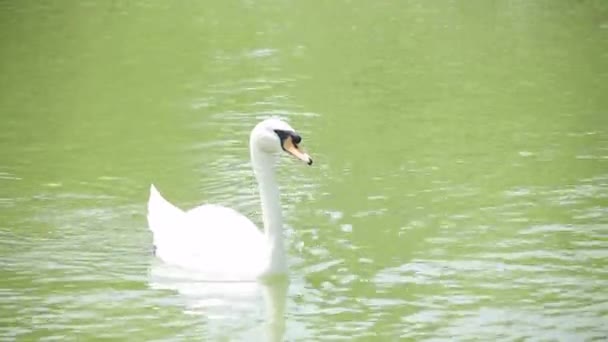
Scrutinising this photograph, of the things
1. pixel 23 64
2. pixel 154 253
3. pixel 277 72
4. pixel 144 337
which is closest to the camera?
pixel 144 337

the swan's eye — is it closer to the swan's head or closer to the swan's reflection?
the swan's head

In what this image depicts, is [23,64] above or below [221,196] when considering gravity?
above

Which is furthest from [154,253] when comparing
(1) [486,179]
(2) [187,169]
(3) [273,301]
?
(1) [486,179]

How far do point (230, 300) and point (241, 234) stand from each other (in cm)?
70

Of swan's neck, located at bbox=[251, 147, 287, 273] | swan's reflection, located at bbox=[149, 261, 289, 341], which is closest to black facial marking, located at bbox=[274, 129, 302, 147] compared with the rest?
swan's neck, located at bbox=[251, 147, 287, 273]

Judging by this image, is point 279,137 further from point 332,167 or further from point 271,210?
point 332,167

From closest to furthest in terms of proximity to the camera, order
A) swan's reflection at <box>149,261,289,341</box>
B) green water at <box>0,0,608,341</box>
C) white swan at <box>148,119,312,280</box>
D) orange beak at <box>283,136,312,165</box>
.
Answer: swan's reflection at <box>149,261,289,341</box>
green water at <box>0,0,608,341</box>
orange beak at <box>283,136,312,165</box>
white swan at <box>148,119,312,280</box>

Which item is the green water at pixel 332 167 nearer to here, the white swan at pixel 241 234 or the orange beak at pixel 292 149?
A: the white swan at pixel 241 234

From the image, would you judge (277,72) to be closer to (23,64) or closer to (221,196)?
(23,64)

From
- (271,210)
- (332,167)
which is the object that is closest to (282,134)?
(271,210)

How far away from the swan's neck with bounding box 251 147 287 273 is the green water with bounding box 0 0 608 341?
194mm

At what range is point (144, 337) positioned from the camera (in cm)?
848

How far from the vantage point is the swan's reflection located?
8633mm

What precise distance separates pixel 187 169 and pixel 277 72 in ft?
13.6
